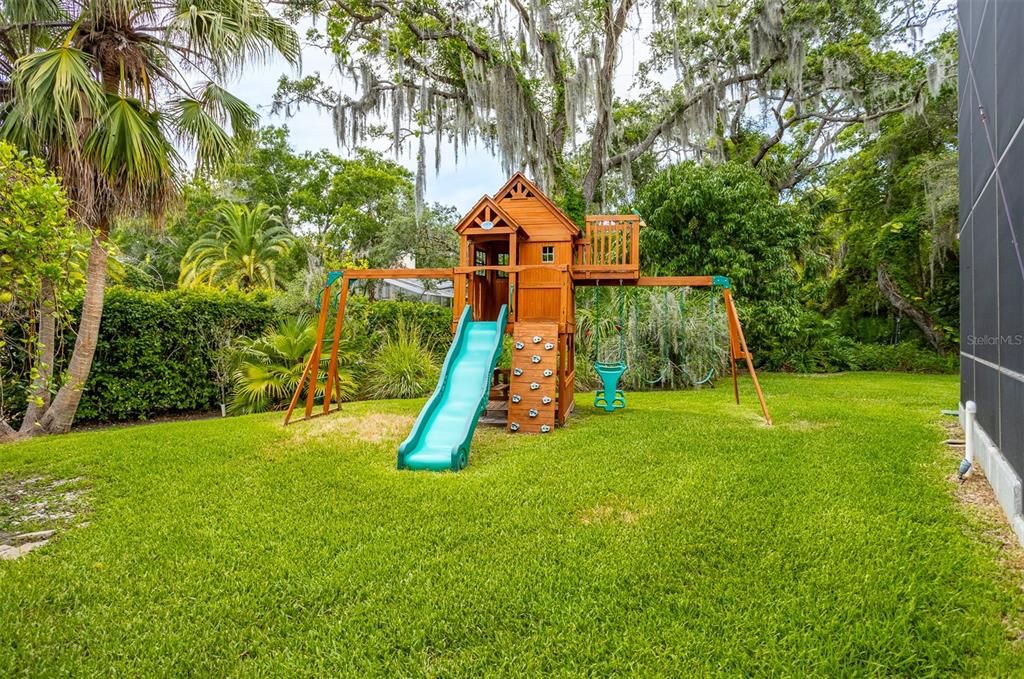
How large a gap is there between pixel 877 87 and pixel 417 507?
48.4ft

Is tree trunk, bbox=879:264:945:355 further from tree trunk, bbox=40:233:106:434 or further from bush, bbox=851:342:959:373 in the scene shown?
tree trunk, bbox=40:233:106:434

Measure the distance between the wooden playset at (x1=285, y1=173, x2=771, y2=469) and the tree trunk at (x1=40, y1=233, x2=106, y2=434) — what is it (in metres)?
2.60

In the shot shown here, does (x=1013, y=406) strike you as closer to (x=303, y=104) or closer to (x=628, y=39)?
(x=628, y=39)

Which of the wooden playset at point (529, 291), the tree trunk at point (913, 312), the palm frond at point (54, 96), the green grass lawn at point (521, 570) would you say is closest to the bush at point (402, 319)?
the wooden playset at point (529, 291)

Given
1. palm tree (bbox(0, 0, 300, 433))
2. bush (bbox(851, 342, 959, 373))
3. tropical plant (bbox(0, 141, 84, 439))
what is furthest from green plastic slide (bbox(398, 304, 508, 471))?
bush (bbox(851, 342, 959, 373))

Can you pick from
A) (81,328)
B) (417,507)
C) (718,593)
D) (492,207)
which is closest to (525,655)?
(718,593)

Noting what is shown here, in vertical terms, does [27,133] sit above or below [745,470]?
above

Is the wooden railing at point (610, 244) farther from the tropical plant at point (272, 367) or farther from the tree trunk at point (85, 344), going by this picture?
the tree trunk at point (85, 344)

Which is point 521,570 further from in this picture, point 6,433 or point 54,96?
point 6,433

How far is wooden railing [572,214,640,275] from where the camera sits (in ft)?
22.1

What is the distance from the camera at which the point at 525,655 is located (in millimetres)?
2025

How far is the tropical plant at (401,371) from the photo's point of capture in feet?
29.5

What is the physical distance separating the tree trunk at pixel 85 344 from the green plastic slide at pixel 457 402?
174 inches

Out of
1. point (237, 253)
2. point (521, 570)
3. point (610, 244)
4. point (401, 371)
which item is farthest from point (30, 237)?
point (237, 253)
